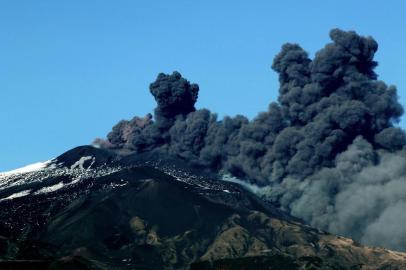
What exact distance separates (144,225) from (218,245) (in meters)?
15.8

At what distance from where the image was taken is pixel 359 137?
639 feet

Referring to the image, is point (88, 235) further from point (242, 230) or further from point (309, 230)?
point (309, 230)

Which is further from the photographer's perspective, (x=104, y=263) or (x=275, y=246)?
(x=275, y=246)

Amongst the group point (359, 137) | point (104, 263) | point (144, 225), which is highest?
point (359, 137)

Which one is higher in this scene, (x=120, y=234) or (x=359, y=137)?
(x=359, y=137)

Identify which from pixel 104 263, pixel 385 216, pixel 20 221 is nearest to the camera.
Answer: pixel 104 263

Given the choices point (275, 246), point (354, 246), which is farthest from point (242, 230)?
point (354, 246)

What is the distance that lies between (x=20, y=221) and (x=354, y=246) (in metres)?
63.1

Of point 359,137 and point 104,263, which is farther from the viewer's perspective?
Answer: point 359,137

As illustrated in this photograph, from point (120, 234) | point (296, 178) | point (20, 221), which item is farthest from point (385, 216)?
point (20, 221)

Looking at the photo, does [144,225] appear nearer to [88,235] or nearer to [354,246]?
[88,235]

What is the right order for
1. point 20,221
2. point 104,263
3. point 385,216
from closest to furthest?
1. point 104,263
2. point 385,216
3. point 20,221

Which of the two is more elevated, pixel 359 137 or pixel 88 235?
Result: pixel 359 137

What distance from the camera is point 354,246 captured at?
186 metres
